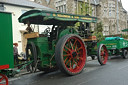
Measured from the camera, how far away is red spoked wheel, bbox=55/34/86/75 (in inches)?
231

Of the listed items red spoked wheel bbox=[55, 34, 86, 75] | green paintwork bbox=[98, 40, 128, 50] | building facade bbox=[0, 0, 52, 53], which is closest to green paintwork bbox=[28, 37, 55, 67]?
red spoked wheel bbox=[55, 34, 86, 75]

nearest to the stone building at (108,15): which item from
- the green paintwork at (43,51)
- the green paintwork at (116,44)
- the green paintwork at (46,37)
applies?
the green paintwork at (116,44)

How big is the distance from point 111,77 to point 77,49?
1.80m

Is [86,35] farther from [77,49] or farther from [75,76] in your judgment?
[75,76]

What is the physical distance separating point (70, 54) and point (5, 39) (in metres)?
2.83

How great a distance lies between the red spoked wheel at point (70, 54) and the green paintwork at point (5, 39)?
186 centimetres

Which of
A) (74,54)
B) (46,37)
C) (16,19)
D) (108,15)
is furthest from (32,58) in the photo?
(108,15)

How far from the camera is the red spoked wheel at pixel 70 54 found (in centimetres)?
588

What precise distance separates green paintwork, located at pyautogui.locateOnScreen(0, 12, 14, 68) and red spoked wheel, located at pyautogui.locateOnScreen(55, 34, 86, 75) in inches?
73.4

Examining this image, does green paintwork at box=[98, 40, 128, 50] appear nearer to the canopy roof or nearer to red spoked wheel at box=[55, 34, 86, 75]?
the canopy roof

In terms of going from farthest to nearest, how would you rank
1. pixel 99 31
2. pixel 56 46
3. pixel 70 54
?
pixel 99 31, pixel 70 54, pixel 56 46

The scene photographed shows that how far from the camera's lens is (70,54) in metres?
6.52

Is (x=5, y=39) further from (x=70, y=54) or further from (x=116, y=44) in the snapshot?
(x=116, y=44)

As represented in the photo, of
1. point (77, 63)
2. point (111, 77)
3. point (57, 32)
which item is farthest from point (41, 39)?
point (111, 77)
